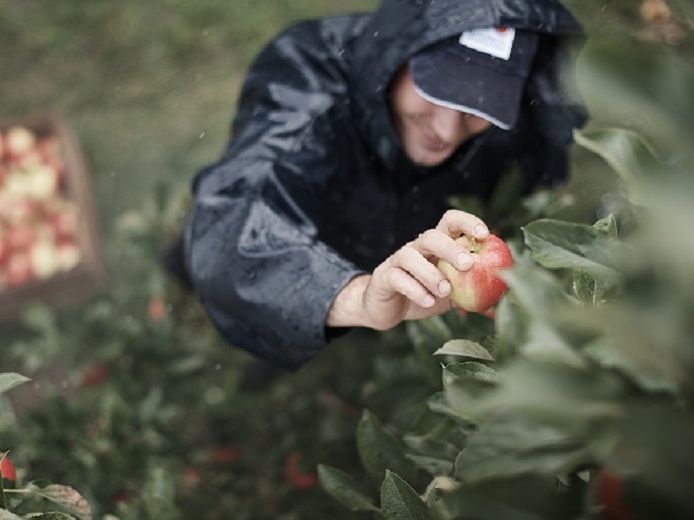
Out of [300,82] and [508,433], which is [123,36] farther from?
[508,433]

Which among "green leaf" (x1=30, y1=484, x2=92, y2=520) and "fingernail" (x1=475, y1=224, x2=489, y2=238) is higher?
"fingernail" (x1=475, y1=224, x2=489, y2=238)

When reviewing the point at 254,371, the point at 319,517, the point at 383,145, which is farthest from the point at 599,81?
Answer: the point at 254,371

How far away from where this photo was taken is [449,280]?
1.08m

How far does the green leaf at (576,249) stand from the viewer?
2.72ft

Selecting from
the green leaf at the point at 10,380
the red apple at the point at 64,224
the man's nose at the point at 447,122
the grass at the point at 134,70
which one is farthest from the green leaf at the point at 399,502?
the grass at the point at 134,70

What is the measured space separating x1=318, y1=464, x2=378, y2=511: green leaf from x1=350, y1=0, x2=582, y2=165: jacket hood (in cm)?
71

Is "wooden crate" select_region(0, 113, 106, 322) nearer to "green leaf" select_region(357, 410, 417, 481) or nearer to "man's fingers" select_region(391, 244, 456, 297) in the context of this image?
"green leaf" select_region(357, 410, 417, 481)

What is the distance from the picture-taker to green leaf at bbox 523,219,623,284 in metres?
0.83

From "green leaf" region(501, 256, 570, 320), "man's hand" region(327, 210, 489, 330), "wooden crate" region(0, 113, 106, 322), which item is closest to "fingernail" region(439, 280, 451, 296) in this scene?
"man's hand" region(327, 210, 489, 330)

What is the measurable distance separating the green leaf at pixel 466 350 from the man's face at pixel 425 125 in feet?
2.03

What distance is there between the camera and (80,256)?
2773mm

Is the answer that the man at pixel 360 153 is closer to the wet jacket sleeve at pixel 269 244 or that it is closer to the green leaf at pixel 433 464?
the wet jacket sleeve at pixel 269 244

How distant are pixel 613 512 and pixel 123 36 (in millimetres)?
3460

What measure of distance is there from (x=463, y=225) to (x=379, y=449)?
0.36m
